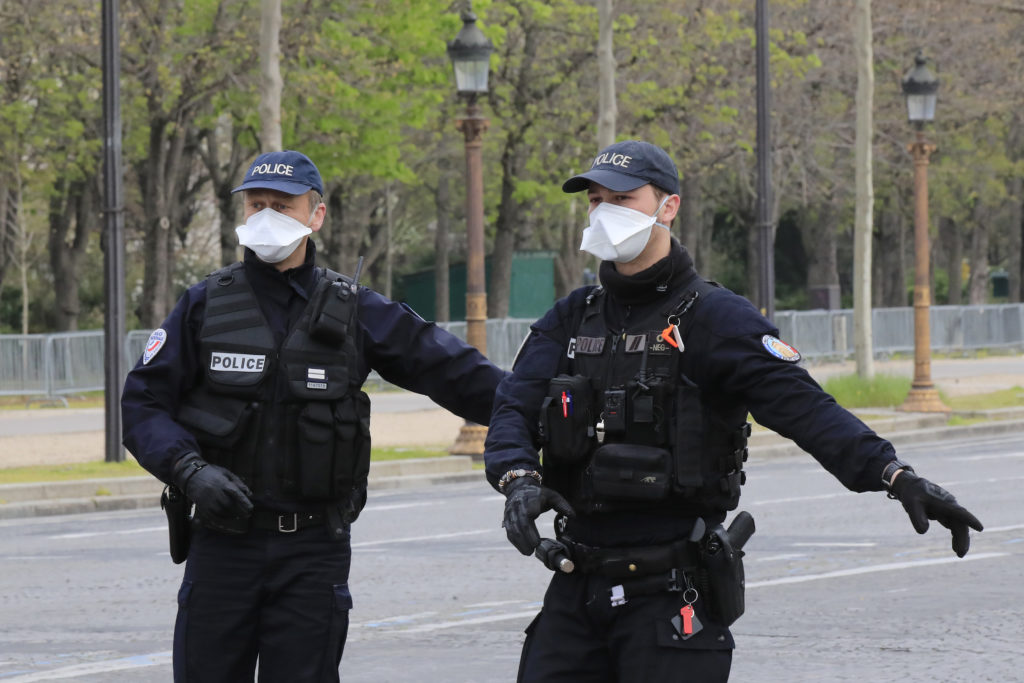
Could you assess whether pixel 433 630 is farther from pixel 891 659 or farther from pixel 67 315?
pixel 67 315

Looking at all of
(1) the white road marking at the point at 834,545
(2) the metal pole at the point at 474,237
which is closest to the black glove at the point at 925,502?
(1) the white road marking at the point at 834,545

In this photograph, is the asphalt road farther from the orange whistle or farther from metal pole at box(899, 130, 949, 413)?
metal pole at box(899, 130, 949, 413)

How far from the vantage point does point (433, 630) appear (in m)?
8.70

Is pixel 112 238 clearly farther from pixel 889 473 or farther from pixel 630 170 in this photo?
pixel 889 473

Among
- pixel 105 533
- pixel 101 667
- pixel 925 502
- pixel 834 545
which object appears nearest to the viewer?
pixel 925 502

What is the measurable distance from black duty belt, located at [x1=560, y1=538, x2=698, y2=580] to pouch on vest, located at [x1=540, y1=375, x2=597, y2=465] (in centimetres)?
26

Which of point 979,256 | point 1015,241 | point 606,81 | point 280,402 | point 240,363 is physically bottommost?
point 280,402

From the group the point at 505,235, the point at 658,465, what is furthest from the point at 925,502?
the point at 505,235

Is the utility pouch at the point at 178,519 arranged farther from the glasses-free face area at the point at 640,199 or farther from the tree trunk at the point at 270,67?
the tree trunk at the point at 270,67

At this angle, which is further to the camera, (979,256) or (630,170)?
(979,256)

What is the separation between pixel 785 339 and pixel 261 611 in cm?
3482

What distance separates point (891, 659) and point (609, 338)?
3889mm

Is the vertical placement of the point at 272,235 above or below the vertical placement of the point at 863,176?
below

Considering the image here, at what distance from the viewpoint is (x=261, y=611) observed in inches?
191
